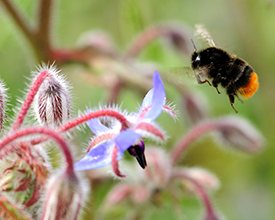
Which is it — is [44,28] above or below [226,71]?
above

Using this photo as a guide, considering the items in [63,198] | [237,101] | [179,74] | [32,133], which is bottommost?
[63,198]

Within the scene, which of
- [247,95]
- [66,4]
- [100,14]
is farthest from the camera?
[100,14]

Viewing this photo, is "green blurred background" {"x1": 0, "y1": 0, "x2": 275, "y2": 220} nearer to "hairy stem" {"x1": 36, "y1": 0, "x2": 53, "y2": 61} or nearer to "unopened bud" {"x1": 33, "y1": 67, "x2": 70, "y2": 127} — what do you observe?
"hairy stem" {"x1": 36, "y1": 0, "x2": 53, "y2": 61}

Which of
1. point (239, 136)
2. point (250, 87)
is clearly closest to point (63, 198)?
point (250, 87)

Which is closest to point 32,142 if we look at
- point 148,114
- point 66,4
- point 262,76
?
point 148,114

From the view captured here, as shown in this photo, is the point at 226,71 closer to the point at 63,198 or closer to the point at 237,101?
the point at 63,198

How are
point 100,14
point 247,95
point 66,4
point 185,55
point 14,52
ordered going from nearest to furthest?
1. point 247,95
2. point 185,55
3. point 14,52
4. point 66,4
5. point 100,14

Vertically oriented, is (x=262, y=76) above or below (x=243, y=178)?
above

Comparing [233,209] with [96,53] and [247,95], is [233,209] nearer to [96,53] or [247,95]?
[247,95]
